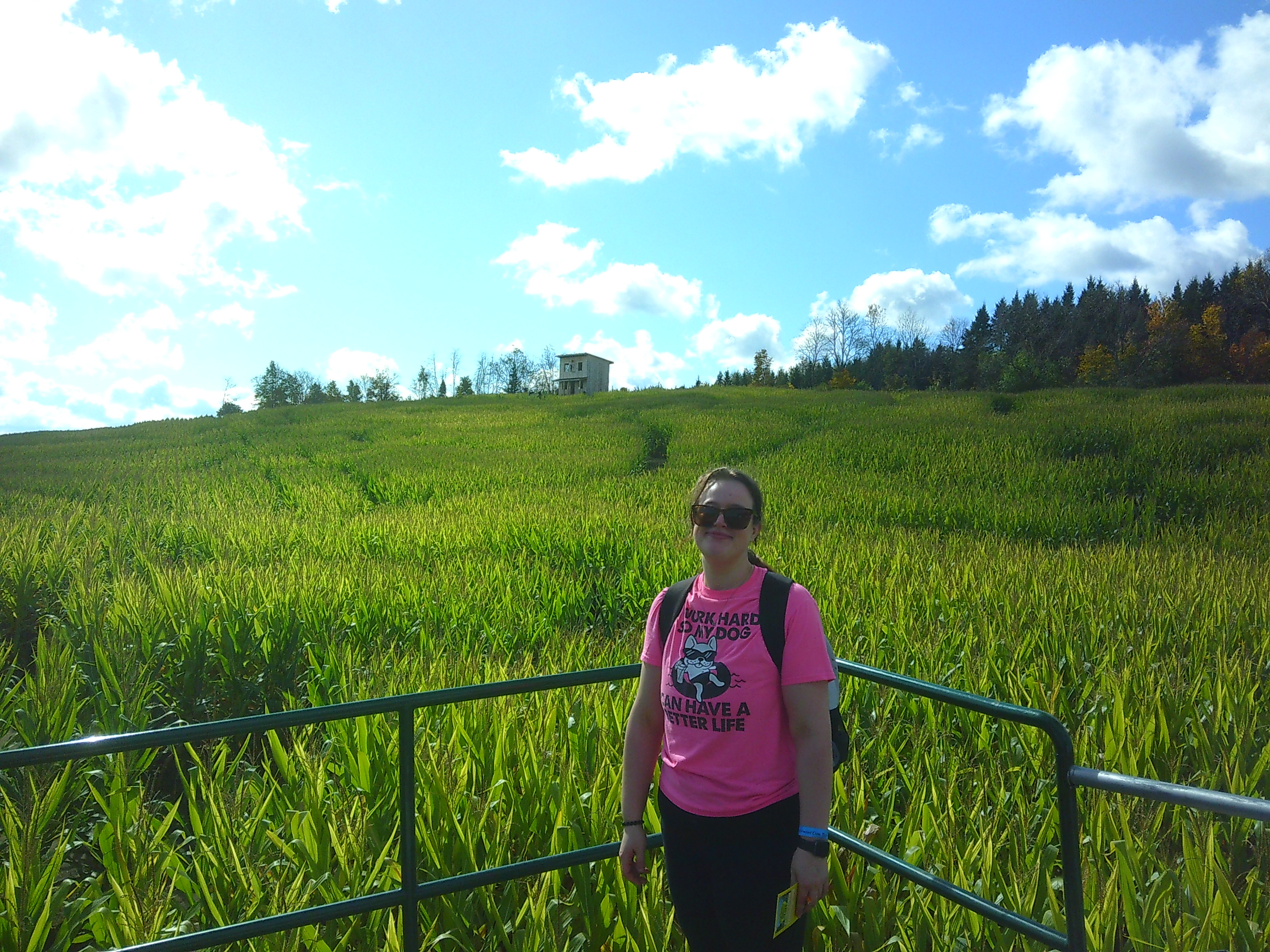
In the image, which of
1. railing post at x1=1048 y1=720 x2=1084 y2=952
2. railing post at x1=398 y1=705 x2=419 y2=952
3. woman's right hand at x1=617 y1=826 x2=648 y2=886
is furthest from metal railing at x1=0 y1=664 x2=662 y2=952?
railing post at x1=1048 y1=720 x2=1084 y2=952

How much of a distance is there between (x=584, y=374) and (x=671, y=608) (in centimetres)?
9552

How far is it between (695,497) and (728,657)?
46 centimetres

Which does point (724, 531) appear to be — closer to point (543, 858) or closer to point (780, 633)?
point (780, 633)

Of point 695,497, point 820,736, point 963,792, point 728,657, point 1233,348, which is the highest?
point 1233,348

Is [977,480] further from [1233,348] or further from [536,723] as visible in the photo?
[1233,348]

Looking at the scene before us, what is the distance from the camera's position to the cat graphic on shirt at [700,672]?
1943 mm

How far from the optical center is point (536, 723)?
4.06 metres

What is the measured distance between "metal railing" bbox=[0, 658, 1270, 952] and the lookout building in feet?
305

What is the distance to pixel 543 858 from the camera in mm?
2184

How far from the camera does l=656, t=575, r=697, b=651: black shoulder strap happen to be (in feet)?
7.00

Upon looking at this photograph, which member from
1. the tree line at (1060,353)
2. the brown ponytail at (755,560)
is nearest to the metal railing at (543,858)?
the brown ponytail at (755,560)

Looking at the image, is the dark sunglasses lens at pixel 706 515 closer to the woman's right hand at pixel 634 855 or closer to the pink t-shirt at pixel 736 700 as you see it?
the pink t-shirt at pixel 736 700

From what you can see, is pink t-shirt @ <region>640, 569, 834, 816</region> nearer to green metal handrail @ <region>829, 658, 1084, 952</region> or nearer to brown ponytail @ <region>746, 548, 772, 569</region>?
brown ponytail @ <region>746, 548, 772, 569</region>

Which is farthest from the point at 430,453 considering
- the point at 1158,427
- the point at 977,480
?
the point at 1158,427
